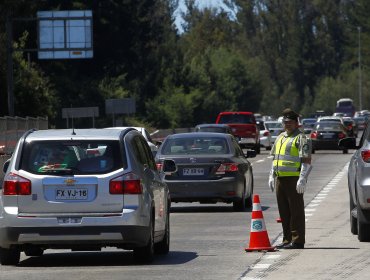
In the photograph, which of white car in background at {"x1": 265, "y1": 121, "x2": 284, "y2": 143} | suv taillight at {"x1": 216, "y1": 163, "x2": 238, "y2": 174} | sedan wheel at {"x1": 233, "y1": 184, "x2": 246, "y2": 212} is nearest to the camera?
suv taillight at {"x1": 216, "y1": 163, "x2": 238, "y2": 174}

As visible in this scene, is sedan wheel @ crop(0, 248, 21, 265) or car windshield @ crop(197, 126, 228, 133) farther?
car windshield @ crop(197, 126, 228, 133)

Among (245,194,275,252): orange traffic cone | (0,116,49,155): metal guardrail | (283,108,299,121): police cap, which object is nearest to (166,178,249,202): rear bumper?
(283,108,299,121): police cap

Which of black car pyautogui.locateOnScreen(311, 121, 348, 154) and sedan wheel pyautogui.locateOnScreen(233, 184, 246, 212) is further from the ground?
sedan wheel pyautogui.locateOnScreen(233, 184, 246, 212)

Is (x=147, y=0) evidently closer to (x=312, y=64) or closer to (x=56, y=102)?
(x=56, y=102)

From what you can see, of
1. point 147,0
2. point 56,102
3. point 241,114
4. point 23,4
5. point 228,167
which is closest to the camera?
point 228,167

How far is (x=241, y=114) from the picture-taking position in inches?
2603

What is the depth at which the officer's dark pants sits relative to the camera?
17703 mm

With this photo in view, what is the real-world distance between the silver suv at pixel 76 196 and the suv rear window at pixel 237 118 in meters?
49.4

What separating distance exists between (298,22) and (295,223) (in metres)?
147

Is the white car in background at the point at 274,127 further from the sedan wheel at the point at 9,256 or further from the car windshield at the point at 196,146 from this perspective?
the sedan wheel at the point at 9,256

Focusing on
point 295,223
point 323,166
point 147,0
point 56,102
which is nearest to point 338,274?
point 295,223

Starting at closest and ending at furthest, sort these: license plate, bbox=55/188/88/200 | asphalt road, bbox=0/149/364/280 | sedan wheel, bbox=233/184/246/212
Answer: asphalt road, bbox=0/149/364/280 < license plate, bbox=55/188/88/200 < sedan wheel, bbox=233/184/246/212

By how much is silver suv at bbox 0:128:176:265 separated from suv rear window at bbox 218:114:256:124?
49.4m

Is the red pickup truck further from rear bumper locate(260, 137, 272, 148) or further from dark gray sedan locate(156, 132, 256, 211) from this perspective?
dark gray sedan locate(156, 132, 256, 211)
